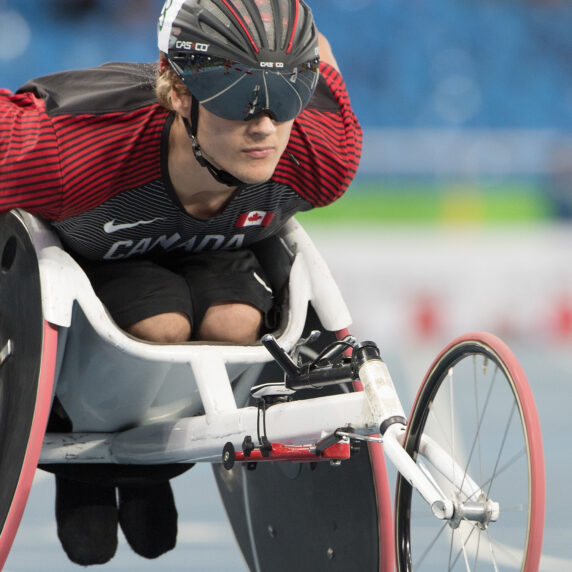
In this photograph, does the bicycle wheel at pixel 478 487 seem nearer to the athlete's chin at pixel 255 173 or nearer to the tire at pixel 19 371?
the athlete's chin at pixel 255 173

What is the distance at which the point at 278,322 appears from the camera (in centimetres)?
328

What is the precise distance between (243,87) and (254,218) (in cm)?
57

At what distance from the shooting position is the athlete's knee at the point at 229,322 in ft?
10.4

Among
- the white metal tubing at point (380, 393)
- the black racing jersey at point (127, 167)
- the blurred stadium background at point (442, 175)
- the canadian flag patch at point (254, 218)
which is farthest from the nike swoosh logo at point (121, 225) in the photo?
the blurred stadium background at point (442, 175)

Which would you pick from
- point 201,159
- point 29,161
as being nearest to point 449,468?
point 201,159

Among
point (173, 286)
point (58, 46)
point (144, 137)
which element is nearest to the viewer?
point (144, 137)

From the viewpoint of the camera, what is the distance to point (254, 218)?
3133 mm

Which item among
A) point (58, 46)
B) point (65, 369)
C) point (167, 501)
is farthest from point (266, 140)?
point (58, 46)

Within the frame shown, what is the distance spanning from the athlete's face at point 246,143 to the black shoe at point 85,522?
1272 mm

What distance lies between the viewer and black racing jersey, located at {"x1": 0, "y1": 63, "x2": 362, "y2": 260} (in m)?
2.79

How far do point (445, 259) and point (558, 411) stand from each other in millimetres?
3139

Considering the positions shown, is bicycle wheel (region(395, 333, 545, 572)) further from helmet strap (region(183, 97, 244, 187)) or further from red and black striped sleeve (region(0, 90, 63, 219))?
red and black striped sleeve (region(0, 90, 63, 219))

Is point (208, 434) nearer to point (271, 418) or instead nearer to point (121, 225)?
point (271, 418)

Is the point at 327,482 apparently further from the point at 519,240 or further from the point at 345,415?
the point at 519,240
